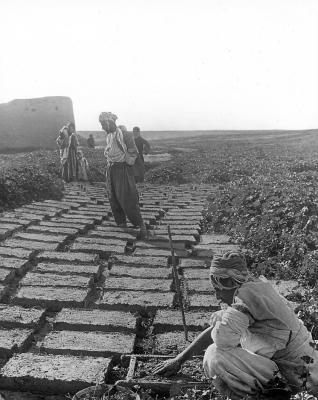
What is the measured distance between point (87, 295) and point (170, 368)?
1.43m

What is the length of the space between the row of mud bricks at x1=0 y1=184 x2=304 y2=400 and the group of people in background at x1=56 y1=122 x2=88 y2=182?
4.28 meters

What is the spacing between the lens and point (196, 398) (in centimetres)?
257

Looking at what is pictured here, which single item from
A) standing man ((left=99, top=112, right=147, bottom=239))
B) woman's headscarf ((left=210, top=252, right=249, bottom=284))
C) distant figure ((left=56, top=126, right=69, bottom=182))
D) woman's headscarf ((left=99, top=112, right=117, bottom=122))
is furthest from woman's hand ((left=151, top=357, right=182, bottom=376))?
distant figure ((left=56, top=126, right=69, bottom=182))

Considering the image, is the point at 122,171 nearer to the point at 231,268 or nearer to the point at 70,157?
the point at 231,268

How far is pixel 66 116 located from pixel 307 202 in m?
18.5

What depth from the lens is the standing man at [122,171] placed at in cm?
621

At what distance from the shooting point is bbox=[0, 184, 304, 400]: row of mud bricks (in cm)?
298

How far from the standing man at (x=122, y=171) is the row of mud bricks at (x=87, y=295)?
247 mm

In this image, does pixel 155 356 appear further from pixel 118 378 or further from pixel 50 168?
pixel 50 168

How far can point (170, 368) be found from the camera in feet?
9.12

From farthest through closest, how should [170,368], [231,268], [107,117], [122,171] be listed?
[122,171] → [107,117] → [170,368] → [231,268]

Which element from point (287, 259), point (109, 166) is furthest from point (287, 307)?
point (109, 166)

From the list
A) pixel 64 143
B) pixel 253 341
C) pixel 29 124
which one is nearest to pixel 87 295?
pixel 253 341

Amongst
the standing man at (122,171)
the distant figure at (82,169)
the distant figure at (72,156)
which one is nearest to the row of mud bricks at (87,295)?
the standing man at (122,171)
